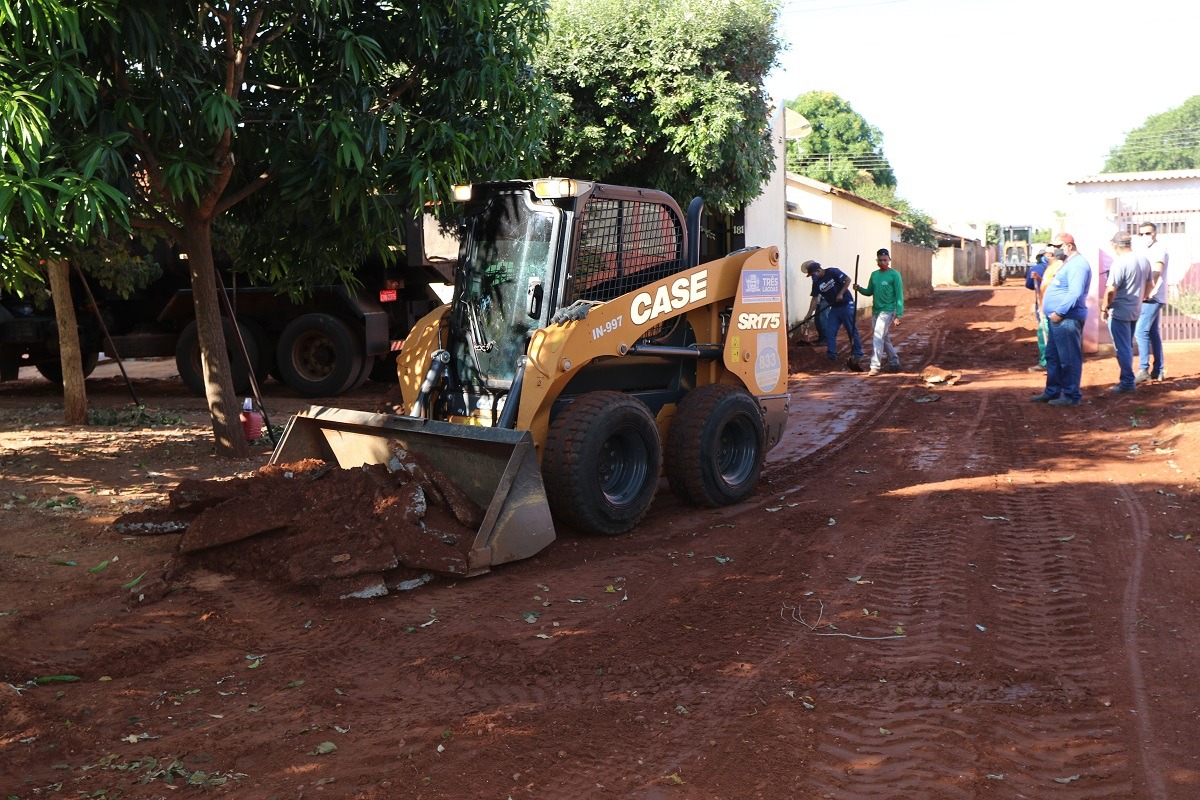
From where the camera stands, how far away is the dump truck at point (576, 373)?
21.1ft

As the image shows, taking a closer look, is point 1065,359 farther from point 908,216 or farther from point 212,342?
point 908,216

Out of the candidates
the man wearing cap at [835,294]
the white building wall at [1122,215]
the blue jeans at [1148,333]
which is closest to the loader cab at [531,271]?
the blue jeans at [1148,333]

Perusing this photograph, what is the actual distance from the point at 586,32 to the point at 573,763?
12.8 meters

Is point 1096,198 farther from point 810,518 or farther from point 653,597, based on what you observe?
point 653,597

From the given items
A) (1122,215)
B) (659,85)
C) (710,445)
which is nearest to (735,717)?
(710,445)

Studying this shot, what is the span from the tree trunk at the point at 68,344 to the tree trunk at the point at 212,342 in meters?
2.14

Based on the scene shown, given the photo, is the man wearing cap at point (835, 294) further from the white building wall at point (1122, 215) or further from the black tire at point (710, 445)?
the black tire at point (710, 445)


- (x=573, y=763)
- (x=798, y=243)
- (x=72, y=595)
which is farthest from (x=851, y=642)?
(x=798, y=243)

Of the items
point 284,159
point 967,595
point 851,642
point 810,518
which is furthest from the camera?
point 284,159

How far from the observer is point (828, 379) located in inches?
595

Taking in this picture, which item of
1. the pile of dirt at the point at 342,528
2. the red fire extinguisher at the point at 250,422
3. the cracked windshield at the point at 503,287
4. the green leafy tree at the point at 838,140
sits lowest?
the pile of dirt at the point at 342,528

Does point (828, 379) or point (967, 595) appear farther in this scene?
point (828, 379)

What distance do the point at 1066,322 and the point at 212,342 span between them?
8773mm

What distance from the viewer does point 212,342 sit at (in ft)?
29.0
